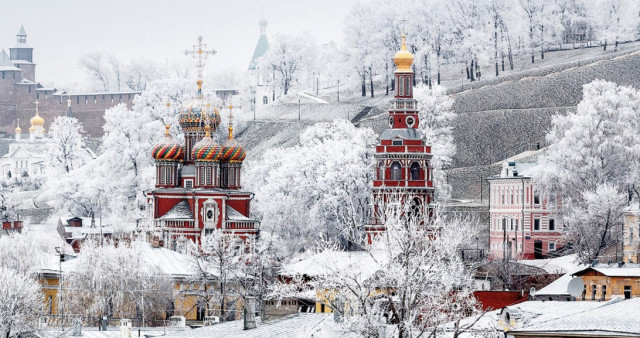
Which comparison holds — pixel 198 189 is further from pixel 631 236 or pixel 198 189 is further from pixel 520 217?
pixel 631 236

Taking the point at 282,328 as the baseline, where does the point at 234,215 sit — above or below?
above

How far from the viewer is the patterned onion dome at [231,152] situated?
10388 centimetres

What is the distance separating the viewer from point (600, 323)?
42938 millimetres

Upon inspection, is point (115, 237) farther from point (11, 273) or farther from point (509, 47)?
point (509, 47)

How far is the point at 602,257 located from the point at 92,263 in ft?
71.2

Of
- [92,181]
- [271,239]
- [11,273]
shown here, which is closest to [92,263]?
[11,273]

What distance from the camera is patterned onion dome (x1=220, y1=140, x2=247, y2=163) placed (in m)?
104

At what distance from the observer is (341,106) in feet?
496

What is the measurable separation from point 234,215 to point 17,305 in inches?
1496

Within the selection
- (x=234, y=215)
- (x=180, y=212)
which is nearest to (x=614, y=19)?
(x=234, y=215)

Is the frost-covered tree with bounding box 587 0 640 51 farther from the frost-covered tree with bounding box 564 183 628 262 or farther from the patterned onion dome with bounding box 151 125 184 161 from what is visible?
the frost-covered tree with bounding box 564 183 628 262

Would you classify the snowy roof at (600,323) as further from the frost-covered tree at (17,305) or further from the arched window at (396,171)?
the arched window at (396,171)

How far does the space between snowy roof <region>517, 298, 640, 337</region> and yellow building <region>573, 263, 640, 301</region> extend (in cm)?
1478

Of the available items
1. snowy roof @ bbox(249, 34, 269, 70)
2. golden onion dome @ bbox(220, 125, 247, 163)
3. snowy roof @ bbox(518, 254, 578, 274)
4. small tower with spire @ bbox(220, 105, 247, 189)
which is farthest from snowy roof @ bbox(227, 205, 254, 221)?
snowy roof @ bbox(249, 34, 269, 70)
